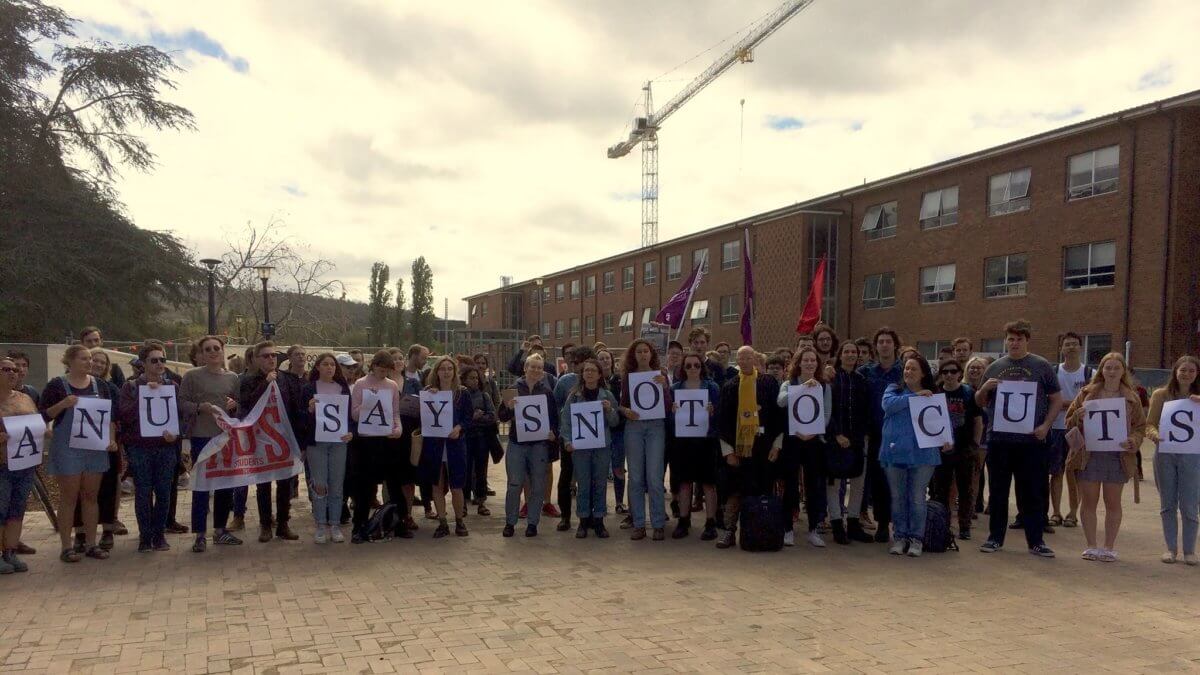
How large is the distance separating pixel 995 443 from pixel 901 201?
93.7 ft

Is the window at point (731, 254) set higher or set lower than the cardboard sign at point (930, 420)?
higher

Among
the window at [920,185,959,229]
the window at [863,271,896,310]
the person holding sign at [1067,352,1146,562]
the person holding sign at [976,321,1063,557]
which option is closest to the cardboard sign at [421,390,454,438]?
the person holding sign at [976,321,1063,557]

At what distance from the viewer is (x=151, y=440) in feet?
25.5

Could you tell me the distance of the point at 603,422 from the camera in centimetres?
853

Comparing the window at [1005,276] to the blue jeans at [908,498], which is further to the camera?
the window at [1005,276]

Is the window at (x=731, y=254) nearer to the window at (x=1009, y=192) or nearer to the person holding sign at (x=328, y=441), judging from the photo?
the window at (x=1009, y=192)

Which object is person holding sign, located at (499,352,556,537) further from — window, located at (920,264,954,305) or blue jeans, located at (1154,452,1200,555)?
window, located at (920,264,954,305)

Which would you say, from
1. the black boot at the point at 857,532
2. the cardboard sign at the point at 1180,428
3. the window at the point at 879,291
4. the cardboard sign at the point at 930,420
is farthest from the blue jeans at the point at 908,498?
the window at the point at 879,291

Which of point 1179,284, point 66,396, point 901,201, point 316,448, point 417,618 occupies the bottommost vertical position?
point 417,618

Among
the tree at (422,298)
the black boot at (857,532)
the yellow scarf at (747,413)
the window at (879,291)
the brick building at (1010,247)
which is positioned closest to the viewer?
the yellow scarf at (747,413)

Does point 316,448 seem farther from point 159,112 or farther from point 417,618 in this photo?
point 159,112

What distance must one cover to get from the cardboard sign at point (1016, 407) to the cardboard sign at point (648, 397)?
3.36 m

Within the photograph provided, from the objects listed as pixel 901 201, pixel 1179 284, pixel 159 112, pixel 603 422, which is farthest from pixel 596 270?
pixel 603 422

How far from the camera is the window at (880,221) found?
114 feet
